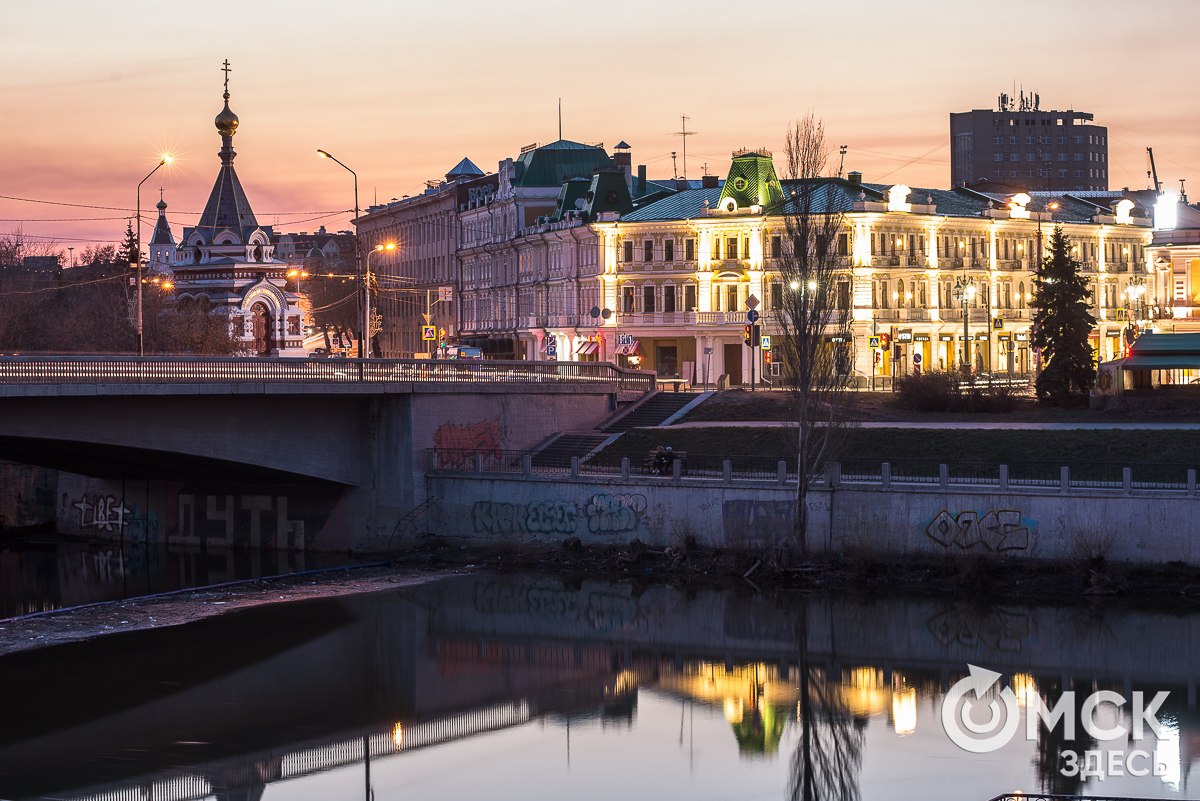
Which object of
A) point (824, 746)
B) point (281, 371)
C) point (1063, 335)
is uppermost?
point (1063, 335)

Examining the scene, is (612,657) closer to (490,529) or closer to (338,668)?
(338,668)

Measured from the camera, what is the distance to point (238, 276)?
104m

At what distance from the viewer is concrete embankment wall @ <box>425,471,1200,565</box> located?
49.9 metres

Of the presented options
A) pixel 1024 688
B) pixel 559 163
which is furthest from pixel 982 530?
pixel 559 163

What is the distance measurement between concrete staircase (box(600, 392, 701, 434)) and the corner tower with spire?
34.8m

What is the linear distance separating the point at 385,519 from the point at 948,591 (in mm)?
21260

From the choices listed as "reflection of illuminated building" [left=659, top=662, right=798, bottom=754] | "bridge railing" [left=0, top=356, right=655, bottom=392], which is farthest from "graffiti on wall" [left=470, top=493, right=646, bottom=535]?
"reflection of illuminated building" [left=659, top=662, right=798, bottom=754]

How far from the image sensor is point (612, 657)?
4572cm

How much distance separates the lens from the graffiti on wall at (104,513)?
69.3 metres

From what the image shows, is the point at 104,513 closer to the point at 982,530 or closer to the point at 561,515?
the point at 561,515

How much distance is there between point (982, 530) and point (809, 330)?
8813 mm

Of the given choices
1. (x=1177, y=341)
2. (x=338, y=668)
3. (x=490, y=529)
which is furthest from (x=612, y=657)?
(x=1177, y=341)

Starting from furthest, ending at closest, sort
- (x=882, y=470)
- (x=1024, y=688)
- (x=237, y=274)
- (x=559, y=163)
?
(x=559, y=163) < (x=237, y=274) < (x=882, y=470) < (x=1024, y=688)

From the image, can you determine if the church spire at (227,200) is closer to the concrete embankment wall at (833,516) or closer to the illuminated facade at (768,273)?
the illuminated facade at (768,273)
